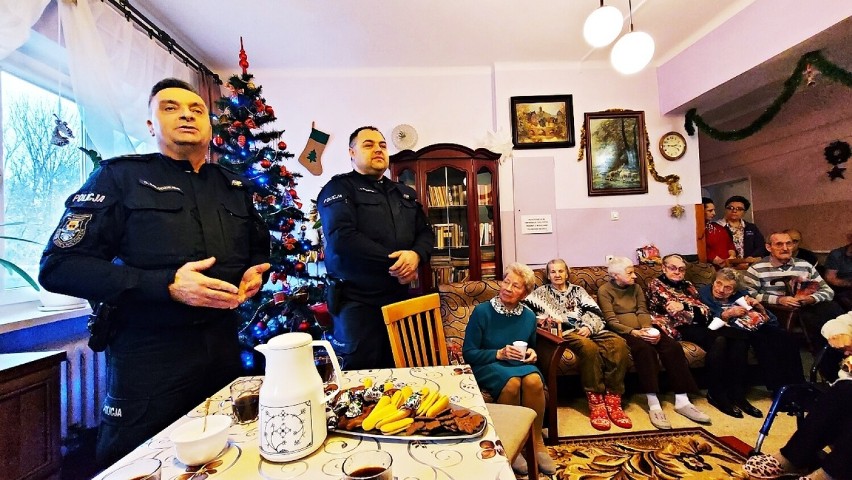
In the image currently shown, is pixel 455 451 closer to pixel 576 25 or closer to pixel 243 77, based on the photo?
pixel 243 77

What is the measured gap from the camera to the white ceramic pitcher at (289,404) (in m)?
0.65

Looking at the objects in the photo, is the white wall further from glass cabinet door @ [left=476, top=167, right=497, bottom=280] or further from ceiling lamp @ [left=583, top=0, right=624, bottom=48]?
ceiling lamp @ [left=583, top=0, right=624, bottom=48]

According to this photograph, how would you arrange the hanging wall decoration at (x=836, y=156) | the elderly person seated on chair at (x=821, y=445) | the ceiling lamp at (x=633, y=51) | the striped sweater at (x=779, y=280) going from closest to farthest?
1. the elderly person seated on chair at (x=821, y=445)
2. the ceiling lamp at (x=633, y=51)
3. the striped sweater at (x=779, y=280)
4. the hanging wall decoration at (x=836, y=156)

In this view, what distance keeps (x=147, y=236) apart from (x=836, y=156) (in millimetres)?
5902

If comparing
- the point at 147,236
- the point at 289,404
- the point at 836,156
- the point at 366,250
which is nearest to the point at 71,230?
the point at 147,236

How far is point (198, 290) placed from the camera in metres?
0.91

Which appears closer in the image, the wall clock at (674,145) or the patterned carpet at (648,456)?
the patterned carpet at (648,456)

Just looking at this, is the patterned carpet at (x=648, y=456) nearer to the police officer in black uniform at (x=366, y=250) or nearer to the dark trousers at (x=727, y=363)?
the dark trousers at (x=727, y=363)

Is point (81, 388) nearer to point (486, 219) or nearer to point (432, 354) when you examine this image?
point (432, 354)

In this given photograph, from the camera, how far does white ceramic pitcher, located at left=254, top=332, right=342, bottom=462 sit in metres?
0.65

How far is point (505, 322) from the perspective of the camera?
1.98m

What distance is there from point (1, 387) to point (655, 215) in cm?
440

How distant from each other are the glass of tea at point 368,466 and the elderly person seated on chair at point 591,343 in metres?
2.00

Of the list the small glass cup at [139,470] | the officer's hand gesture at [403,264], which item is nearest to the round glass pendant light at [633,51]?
the officer's hand gesture at [403,264]
